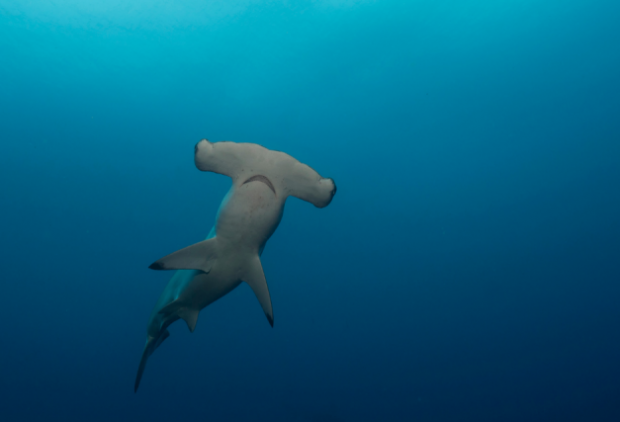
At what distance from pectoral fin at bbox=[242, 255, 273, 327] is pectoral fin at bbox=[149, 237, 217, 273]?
43 centimetres

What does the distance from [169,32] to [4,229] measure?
29.5ft

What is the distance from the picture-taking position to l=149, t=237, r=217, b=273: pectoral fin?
3.00 m

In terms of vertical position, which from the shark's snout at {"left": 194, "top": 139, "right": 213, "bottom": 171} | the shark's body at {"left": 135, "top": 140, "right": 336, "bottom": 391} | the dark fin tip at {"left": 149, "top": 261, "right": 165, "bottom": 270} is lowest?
the dark fin tip at {"left": 149, "top": 261, "right": 165, "bottom": 270}

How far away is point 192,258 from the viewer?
3160mm

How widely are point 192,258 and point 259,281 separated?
2.51 feet

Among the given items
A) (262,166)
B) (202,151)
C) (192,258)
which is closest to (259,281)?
(192,258)

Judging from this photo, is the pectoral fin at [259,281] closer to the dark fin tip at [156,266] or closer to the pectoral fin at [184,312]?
the dark fin tip at [156,266]

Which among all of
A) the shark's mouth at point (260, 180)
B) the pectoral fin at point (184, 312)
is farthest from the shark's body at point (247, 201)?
the pectoral fin at point (184, 312)

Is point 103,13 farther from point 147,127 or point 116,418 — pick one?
point 116,418

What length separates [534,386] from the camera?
1443 centimetres

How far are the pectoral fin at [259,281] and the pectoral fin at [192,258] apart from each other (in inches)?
Result: 16.8

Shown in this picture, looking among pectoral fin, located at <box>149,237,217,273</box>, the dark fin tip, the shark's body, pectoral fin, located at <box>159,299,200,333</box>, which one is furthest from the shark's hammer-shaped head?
pectoral fin, located at <box>159,299,200,333</box>

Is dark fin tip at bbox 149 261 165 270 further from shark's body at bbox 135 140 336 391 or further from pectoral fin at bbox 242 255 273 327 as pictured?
pectoral fin at bbox 242 255 273 327

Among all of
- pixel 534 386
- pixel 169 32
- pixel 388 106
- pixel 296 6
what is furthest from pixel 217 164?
pixel 534 386
